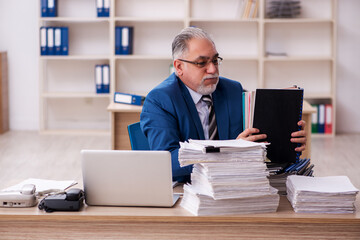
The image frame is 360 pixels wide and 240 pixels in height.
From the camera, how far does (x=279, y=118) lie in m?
2.16

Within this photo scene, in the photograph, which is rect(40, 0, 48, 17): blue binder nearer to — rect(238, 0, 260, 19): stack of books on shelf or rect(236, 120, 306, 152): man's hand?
rect(238, 0, 260, 19): stack of books on shelf

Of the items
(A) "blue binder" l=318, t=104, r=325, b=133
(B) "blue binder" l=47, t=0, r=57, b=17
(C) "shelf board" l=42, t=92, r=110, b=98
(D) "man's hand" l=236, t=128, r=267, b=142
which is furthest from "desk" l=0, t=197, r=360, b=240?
(B) "blue binder" l=47, t=0, r=57, b=17

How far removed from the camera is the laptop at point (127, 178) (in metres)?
1.82

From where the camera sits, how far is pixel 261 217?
71.3 inches

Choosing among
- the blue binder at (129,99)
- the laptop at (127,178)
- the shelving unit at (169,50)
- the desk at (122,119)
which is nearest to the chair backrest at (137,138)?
the laptop at (127,178)

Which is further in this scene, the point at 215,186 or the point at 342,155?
the point at 342,155

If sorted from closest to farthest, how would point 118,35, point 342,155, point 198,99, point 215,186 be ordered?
1. point 215,186
2. point 198,99
3. point 342,155
4. point 118,35

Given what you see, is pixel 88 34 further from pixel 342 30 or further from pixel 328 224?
pixel 328 224

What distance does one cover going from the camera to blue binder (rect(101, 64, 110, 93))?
6264 millimetres

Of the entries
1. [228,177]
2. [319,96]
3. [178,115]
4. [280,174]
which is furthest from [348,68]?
[228,177]

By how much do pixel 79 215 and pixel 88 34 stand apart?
193 inches

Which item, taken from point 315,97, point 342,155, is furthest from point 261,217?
point 315,97

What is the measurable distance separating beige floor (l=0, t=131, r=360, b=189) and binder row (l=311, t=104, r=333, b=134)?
171mm

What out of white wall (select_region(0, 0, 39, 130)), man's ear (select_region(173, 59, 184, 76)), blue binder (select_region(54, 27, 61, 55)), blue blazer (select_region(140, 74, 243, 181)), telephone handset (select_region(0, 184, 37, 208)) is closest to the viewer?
telephone handset (select_region(0, 184, 37, 208))
